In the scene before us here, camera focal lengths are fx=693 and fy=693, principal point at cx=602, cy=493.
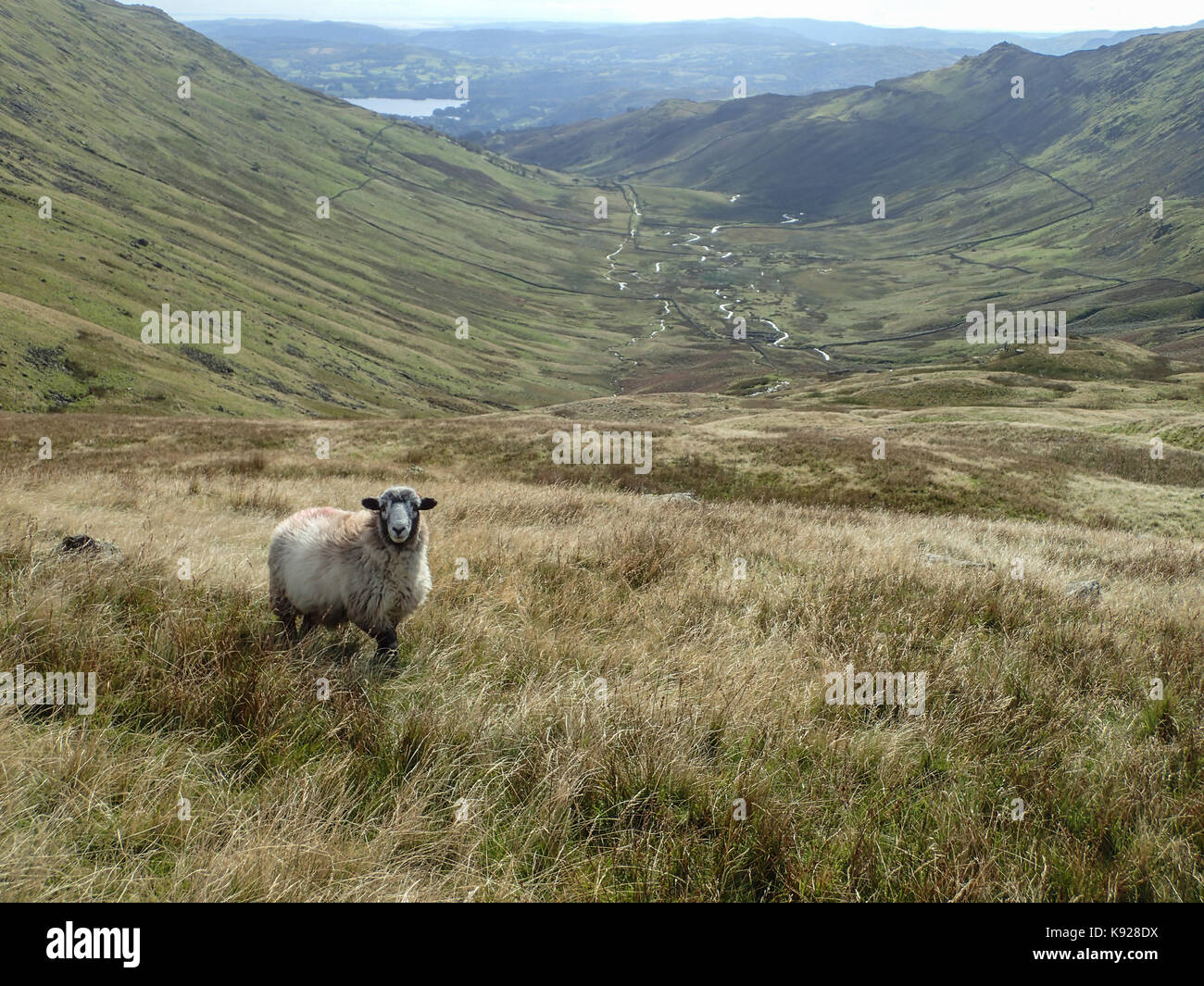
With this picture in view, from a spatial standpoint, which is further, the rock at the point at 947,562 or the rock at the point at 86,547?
the rock at the point at 947,562

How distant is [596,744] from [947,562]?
8.21 metres

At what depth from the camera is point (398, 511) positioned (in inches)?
230

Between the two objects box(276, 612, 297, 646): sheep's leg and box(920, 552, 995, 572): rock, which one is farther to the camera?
box(920, 552, 995, 572): rock

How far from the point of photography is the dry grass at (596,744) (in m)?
3.35

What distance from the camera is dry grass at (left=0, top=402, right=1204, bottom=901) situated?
335 cm

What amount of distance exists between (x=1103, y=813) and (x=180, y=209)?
191762 millimetres

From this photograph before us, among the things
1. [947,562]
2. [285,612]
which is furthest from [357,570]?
[947,562]

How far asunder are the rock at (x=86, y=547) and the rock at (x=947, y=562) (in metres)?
10.1

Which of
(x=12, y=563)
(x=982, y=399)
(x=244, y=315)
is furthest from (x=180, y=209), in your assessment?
(x=12, y=563)

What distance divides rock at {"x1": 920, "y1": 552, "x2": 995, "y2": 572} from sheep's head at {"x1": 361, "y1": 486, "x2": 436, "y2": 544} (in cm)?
736

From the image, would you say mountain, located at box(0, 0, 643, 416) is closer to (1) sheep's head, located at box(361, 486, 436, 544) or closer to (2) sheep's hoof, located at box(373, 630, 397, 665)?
(1) sheep's head, located at box(361, 486, 436, 544)

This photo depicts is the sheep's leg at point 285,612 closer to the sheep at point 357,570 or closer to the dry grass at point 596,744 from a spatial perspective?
the sheep at point 357,570

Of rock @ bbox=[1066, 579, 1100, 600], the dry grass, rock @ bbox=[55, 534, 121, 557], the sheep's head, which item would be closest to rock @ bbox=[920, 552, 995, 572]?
rock @ bbox=[1066, 579, 1100, 600]

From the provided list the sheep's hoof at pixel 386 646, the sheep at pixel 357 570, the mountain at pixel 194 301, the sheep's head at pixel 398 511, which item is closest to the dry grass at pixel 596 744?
the sheep's hoof at pixel 386 646
